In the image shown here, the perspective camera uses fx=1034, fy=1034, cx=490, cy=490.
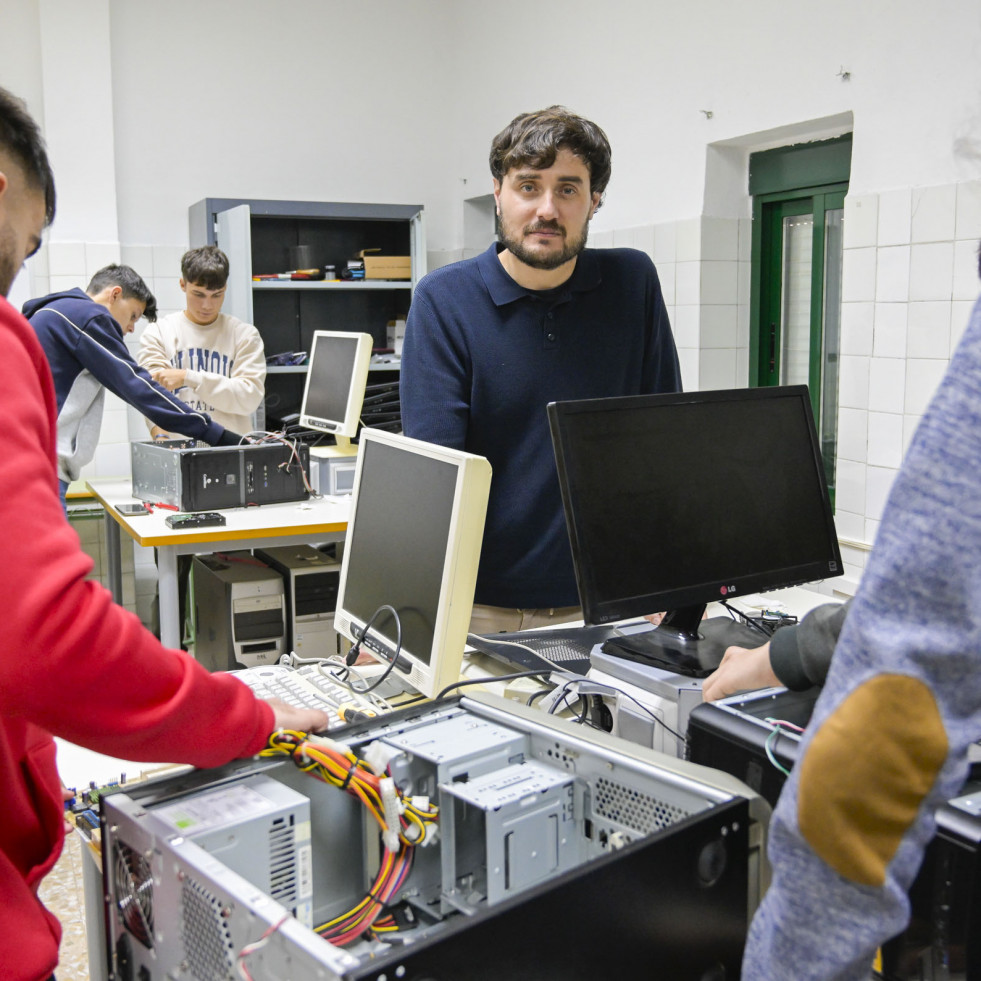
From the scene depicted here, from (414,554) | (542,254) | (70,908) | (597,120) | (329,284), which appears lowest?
(70,908)

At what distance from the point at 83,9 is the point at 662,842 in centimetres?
538

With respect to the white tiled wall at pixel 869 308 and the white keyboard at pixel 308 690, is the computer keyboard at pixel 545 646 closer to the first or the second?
the white keyboard at pixel 308 690


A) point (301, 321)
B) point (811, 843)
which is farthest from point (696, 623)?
point (301, 321)

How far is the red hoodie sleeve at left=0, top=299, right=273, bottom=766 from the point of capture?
0.75 meters

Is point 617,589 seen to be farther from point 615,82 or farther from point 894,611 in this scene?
point 615,82

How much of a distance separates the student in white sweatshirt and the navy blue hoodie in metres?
0.68

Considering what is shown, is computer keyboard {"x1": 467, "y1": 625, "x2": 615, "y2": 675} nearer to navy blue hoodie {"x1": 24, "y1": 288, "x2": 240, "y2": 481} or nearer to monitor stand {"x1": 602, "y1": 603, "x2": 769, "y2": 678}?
monitor stand {"x1": 602, "y1": 603, "x2": 769, "y2": 678}

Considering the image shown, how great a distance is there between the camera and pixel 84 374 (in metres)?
3.45

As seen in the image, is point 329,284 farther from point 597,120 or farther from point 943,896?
point 943,896

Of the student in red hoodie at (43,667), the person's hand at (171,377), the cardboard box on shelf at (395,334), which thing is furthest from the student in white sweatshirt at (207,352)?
the student in red hoodie at (43,667)

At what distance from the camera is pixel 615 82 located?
4395 millimetres

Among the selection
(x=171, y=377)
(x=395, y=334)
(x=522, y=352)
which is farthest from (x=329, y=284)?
(x=522, y=352)

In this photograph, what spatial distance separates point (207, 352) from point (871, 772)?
4216 mm

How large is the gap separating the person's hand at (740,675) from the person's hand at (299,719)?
18.9 inches
